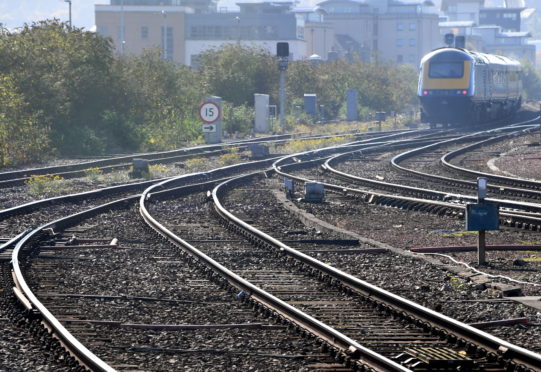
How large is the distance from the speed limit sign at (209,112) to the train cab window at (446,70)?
13.5 meters

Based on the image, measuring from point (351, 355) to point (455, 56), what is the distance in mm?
34132

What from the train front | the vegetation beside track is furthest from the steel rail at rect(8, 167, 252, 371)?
the train front

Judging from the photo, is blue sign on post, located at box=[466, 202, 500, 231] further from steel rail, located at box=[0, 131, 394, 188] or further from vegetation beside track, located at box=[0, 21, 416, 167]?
vegetation beside track, located at box=[0, 21, 416, 167]

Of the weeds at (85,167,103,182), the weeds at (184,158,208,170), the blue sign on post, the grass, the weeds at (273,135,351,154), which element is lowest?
the weeds at (273,135,351,154)

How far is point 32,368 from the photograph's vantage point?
6.75 metres

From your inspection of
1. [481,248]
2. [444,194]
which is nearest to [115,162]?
[444,194]

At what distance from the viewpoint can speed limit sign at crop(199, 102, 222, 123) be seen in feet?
94.8

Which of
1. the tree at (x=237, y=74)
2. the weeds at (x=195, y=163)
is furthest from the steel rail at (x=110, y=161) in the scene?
the tree at (x=237, y=74)

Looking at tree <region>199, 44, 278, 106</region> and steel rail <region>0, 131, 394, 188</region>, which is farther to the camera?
tree <region>199, 44, 278, 106</region>

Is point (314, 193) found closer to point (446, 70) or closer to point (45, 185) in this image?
point (45, 185)

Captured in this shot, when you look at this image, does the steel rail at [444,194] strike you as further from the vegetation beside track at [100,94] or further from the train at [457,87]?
the train at [457,87]

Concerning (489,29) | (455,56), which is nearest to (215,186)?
(455,56)

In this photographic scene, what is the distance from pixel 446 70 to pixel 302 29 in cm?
6169

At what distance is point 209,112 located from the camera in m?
29.4
